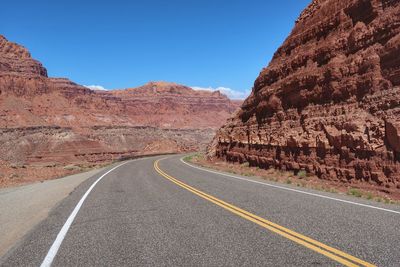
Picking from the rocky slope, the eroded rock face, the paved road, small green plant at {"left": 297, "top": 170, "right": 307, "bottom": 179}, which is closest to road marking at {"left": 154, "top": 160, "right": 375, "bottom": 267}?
the paved road

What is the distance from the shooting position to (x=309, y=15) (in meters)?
24.0

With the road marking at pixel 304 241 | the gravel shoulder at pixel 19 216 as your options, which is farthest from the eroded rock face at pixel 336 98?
the gravel shoulder at pixel 19 216

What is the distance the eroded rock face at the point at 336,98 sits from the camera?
13938 millimetres

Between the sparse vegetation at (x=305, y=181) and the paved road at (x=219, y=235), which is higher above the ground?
the paved road at (x=219, y=235)

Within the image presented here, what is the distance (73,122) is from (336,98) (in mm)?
122559

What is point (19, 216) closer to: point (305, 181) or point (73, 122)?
point (305, 181)

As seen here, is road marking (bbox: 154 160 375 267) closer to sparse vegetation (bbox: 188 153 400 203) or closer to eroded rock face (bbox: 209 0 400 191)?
sparse vegetation (bbox: 188 153 400 203)

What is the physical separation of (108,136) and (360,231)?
9697 centimetres

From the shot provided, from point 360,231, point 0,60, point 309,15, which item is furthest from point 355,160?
point 0,60

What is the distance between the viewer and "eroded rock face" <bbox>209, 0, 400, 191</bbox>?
13938mm

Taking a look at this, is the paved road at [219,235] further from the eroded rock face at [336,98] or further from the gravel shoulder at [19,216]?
the eroded rock face at [336,98]

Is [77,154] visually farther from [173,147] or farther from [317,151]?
[317,151]

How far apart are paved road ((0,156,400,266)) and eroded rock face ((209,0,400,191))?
17.5ft

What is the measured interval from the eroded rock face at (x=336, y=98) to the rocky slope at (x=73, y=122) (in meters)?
18.3
